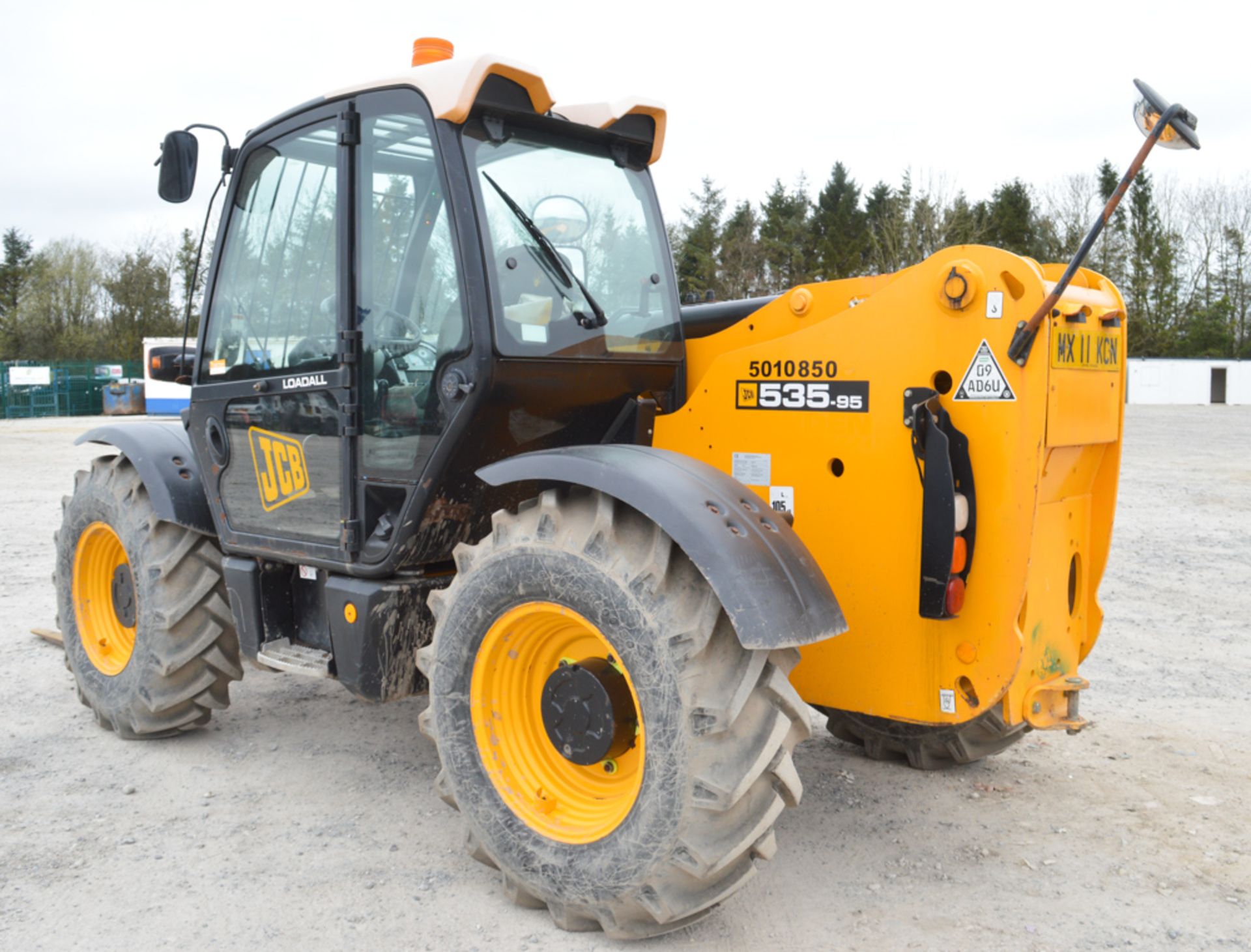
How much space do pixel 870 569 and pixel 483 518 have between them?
1.33m

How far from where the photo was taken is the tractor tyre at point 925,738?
4059mm

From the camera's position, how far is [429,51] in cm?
371

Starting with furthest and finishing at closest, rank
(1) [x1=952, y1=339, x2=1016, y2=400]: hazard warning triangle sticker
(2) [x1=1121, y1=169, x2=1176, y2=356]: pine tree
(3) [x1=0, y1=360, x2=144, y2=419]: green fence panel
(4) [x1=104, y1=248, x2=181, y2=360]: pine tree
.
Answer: (2) [x1=1121, y1=169, x2=1176, y2=356]: pine tree, (4) [x1=104, y1=248, x2=181, y2=360]: pine tree, (3) [x1=0, y1=360, x2=144, y2=419]: green fence panel, (1) [x1=952, y1=339, x2=1016, y2=400]: hazard warning triangle sticker

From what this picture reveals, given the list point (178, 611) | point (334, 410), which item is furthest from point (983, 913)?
point (178, 611)

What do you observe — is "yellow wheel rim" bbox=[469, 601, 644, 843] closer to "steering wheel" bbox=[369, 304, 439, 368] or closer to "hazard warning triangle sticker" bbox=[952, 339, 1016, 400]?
"steering wheel" bbox=[369, 304, 439, 368]

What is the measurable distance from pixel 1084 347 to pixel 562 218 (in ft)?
5.70

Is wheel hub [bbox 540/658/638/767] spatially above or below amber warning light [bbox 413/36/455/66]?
below

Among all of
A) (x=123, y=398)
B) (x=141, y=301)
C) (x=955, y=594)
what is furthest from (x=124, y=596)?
(x=141, y=301)

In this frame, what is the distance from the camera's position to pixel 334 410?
12.5 feet

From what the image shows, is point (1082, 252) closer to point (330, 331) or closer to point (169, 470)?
point (330, 331)

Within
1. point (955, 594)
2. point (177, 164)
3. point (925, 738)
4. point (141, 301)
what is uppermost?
point (141, 301)

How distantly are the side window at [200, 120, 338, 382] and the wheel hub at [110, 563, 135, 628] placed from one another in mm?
1013

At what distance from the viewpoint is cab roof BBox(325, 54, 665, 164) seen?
337 centimetres

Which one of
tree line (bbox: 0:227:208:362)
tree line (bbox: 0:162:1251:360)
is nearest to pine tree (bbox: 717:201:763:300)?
tree line (bbox: 0:162:1251:360)
